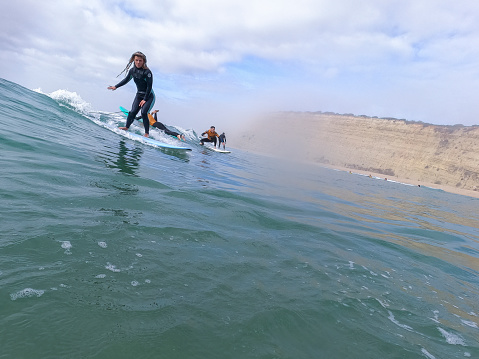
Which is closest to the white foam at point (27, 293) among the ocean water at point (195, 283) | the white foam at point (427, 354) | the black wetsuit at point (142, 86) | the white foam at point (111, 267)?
the ocean water at point (195, 283)

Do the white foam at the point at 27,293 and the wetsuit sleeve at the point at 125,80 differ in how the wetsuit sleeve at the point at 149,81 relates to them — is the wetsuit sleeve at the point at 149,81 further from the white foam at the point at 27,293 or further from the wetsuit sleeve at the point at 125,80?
the white foam at the point at 27,293

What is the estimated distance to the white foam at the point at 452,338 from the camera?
2.04 meters

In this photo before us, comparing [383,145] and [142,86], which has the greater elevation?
[383,145]

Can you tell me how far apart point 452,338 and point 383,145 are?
61607mm

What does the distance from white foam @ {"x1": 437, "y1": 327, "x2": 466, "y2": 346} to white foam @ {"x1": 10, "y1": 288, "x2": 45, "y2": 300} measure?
270cm

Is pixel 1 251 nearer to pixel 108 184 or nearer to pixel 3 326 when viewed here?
pixel 3 326

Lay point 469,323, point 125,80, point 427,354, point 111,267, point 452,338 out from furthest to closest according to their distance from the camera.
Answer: point 125,80
point 469,323
point 452,338
point 111,267
point 427,354

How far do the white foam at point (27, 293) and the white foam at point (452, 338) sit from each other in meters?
2.70

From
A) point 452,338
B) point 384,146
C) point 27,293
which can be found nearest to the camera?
point 27,293

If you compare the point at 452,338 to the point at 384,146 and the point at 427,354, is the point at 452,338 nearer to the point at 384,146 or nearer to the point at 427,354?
the point at 427,354

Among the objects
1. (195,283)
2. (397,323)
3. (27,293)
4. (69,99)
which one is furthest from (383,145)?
(27,293)

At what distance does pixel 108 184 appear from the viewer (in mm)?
4102

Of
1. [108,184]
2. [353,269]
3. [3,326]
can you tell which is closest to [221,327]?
[3,326]

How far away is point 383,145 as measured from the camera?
5672cm
